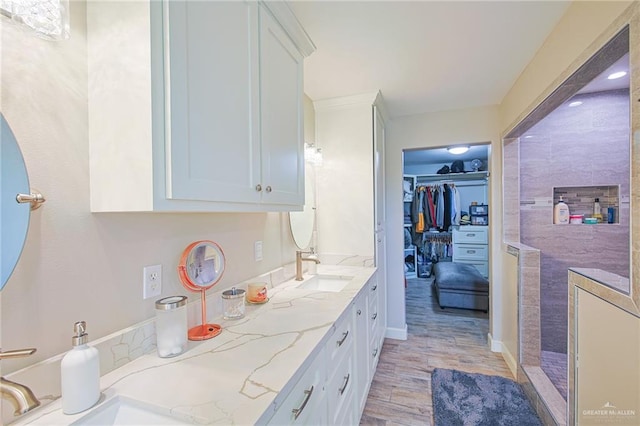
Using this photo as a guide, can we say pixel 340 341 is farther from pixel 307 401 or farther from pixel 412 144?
pixel 412 144

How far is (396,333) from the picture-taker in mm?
3111

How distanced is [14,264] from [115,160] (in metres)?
0.34

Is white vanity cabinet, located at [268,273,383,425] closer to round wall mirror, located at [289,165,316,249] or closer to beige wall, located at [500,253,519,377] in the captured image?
round wall mirror, located at [289,165,316,249]

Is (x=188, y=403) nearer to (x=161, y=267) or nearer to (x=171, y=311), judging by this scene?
(x=171, y=311)

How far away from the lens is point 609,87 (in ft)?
8.03

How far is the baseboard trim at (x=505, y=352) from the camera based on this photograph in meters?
2.39

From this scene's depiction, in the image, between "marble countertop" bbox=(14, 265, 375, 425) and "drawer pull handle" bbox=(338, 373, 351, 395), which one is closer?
"marble countertop" bbox=(14, 265, 375, 425)

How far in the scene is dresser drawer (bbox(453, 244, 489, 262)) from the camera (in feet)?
17.2

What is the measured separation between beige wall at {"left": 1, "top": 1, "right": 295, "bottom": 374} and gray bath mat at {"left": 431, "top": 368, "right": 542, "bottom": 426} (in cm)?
206

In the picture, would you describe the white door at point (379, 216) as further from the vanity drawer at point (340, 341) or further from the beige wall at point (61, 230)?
the beige wall at point (61, 230)

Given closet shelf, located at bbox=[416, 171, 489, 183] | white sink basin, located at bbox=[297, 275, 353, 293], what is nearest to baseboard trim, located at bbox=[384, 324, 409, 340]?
white sink basin, located at bbox=[297, 275, 353, 293]

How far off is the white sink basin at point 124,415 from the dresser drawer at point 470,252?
5.60 metres

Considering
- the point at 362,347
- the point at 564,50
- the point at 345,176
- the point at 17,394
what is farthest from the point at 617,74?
the point at 17,394

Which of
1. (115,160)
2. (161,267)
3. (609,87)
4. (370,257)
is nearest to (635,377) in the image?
(370,257)
